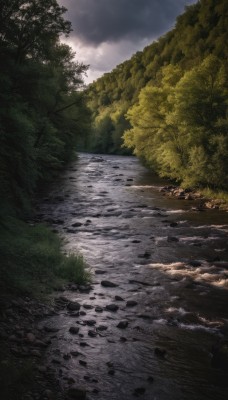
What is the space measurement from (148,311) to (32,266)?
148 inches

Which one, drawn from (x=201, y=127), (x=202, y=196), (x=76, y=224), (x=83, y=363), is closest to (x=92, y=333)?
(x=83, y=363)

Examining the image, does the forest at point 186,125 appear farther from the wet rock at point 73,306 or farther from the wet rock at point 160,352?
the wet rock at point 160,352

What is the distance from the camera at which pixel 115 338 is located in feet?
28.6

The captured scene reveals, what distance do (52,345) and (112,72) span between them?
180 m

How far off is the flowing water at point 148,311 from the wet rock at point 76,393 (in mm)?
266

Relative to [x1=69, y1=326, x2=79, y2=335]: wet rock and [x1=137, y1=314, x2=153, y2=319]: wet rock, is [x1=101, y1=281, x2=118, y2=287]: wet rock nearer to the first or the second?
[x1=137, y1=314, x2=153, y2=319]: wet rock

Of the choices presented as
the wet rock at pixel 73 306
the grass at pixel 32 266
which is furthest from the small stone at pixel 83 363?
the grass at pixel 32 266

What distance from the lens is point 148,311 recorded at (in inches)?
404

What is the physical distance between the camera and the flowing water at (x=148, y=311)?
23.6ft

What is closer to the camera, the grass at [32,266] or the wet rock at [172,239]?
the grass at [32,266]

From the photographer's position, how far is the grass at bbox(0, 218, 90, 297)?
401 inches

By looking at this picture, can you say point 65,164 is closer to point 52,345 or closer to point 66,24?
point 66,24

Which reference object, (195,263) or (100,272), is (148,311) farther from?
(195,263)

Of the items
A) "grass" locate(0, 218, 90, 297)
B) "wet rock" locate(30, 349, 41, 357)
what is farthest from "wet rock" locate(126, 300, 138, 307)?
"wet rock" locate(30, 349, 41, 357)
